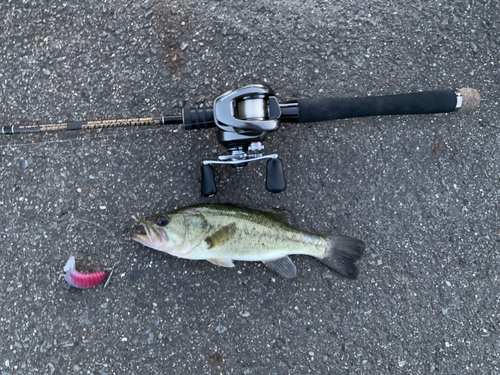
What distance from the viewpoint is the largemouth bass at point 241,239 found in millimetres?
2238

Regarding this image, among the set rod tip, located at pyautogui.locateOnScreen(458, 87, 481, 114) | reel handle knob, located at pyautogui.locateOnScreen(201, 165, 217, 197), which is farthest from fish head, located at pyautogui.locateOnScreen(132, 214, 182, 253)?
rod tip, located at pyautogui.locateOnScreen(458, 87, 481, 114)

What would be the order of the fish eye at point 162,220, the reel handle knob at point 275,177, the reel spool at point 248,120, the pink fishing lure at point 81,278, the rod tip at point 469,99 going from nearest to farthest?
the reel spool at point 248,120 → the reel handle knob at point 275,177 → the fish eye at point 162,220 → the rod tip at point 469,99 → the pink fishing lure at point 81,278

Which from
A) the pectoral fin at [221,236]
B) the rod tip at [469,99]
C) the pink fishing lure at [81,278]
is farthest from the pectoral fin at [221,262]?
the rod tip at [469,99]

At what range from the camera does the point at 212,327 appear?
2518 mm

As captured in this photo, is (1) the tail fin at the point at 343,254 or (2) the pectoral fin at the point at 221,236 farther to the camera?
(1) the tail fin at the point at 343,254

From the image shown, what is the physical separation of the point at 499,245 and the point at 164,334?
287 centimetres

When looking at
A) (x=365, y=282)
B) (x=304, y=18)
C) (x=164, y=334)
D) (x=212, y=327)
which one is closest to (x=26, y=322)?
(x=164, y=334)

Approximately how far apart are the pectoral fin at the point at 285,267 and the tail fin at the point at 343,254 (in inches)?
9.4

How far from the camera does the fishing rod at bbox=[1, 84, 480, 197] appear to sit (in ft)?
6.31

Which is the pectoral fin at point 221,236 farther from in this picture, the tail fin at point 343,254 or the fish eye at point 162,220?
the tail fin at point 343,254

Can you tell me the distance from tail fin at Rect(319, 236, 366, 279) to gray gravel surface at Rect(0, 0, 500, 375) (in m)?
0.16

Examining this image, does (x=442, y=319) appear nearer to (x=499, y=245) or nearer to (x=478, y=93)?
(x=499, y=245)

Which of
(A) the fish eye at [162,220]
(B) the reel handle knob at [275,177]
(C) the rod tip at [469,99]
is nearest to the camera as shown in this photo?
(B) the reel handle knob at [275,177]

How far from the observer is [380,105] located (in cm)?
227
